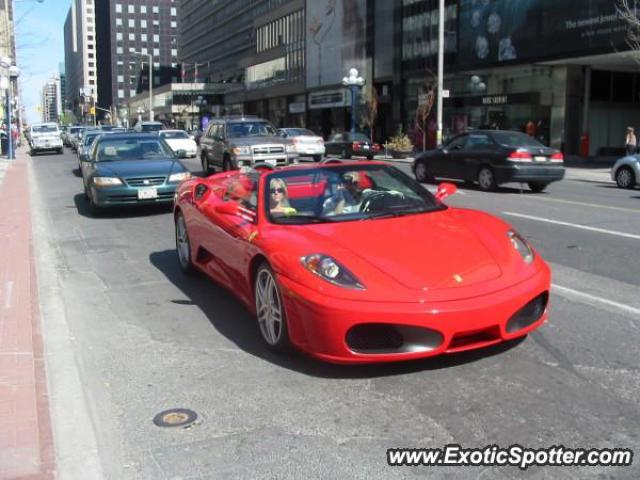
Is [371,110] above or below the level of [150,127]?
above

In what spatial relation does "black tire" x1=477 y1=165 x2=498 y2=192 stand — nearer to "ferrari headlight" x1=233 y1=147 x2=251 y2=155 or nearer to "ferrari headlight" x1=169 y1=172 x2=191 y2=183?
"ferrari headlight" x1=233 y1=147 x2=251 y2=155

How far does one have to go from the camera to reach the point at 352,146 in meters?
35.4

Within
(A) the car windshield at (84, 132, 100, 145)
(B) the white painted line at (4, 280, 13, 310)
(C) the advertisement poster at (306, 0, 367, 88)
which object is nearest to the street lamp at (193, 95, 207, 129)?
(C) the advertisement poster at (306, 0, 367, 88)

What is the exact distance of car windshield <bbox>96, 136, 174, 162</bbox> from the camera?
1383 cm

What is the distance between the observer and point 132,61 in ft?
571

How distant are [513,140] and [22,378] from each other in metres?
14.5

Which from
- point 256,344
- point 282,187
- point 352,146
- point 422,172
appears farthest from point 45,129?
point 256,344

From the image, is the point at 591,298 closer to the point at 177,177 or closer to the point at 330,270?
the point at 330,270

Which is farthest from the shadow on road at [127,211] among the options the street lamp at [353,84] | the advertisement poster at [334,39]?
the advertisement poster at [334,39]

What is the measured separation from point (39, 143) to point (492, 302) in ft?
132

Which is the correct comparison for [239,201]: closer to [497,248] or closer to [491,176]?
[497,248]

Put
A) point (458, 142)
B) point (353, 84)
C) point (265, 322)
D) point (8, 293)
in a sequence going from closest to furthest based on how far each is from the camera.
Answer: point (265, 322) < point (8, 293) < point (458, 142) < point (353, 84)

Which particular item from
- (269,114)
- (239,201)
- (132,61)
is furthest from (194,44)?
(239,201)

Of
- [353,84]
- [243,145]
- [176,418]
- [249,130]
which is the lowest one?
[176,418]
